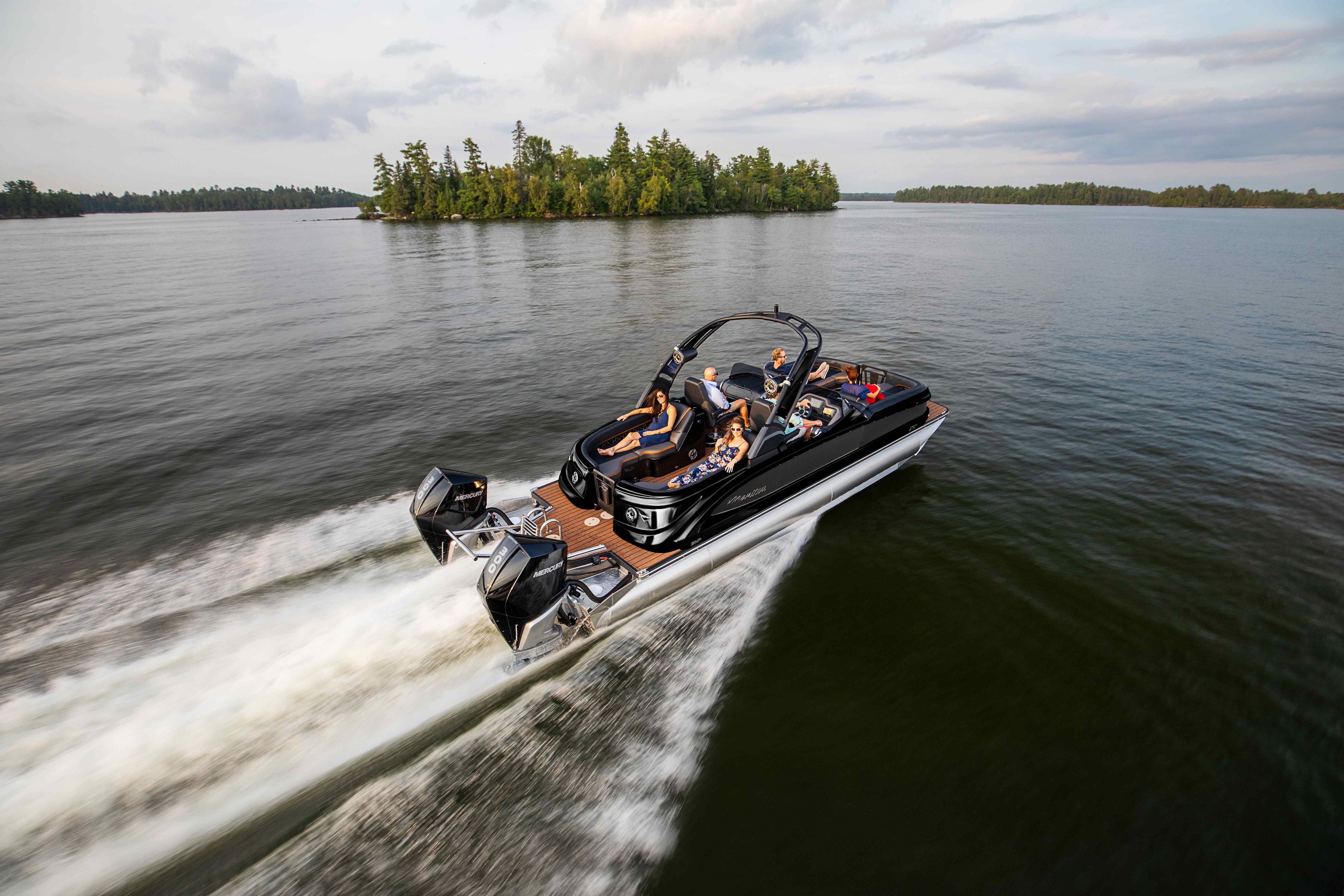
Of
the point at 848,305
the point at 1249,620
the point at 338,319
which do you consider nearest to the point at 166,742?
the point at 1249,620

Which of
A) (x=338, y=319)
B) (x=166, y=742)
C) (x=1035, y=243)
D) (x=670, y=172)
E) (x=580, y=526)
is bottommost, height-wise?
(x=166, y=742)

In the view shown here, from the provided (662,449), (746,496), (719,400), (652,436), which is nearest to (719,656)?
(746,496)

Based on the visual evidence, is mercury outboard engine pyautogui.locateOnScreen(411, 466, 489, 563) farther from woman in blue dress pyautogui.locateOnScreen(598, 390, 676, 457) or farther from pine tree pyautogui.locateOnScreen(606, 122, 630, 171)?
pine tree pyautogui.locateOnScreen(606, 122, 630, 171)

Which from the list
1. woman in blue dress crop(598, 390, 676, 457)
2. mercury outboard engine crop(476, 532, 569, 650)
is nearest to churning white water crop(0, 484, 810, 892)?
mercury outboard engine crop(476, 532, 569, 650)

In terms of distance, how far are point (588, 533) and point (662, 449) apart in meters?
1.73

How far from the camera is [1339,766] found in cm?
606

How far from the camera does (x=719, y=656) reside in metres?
7.37

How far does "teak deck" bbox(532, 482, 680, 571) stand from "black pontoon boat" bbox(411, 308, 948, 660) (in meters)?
0.02

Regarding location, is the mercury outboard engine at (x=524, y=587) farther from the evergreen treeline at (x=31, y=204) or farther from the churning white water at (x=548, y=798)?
the evergreen treeline at (x=31, y=204)

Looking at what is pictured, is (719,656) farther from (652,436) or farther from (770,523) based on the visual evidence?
(652,436)

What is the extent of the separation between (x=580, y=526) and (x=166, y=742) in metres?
4.92

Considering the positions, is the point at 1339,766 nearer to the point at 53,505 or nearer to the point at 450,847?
the point at 450,847

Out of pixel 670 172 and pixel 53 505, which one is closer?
pixel 53 505

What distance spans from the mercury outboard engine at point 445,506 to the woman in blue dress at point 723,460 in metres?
2.68
